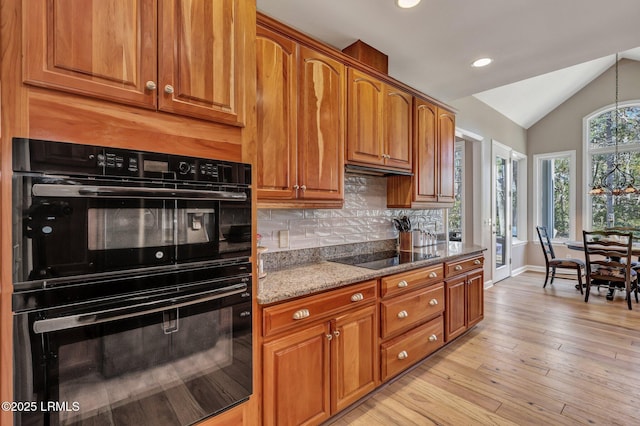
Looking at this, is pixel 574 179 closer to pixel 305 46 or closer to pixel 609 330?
pixel 609 330

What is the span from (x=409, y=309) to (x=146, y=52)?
224cm

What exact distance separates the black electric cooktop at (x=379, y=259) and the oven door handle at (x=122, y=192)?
1.30 meters

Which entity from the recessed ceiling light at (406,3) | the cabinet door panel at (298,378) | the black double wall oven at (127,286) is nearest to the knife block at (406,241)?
the cabinet door panel at (298,378)

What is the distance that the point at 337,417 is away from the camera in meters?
1.93

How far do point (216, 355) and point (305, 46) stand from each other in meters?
1.86

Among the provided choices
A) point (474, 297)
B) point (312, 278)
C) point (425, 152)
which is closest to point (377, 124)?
point (425, 152)

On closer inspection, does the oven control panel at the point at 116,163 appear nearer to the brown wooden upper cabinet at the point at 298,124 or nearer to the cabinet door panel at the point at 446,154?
the brown wooden upper cabinet at the point at 298,124

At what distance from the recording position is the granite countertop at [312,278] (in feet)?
5.08

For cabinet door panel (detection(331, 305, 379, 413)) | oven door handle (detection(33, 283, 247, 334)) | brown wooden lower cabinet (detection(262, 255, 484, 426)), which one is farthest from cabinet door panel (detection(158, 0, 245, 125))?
cabinet door panel (detection(331, 305, 379, 413))

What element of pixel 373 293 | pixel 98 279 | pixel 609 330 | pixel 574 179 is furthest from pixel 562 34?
pixel 574 179

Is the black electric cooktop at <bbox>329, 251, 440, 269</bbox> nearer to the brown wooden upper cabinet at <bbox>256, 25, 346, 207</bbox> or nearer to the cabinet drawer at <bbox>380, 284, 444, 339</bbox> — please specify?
the cabinet drawer at <bbox>380, 284, 444, 339</bbox>

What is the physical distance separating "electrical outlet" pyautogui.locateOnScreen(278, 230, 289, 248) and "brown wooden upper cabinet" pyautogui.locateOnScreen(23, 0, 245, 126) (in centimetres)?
101

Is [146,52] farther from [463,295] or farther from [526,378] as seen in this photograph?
[526,378]

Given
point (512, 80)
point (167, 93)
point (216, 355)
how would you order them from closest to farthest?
point (167, 93), point (216, 355), point (512, 80)
